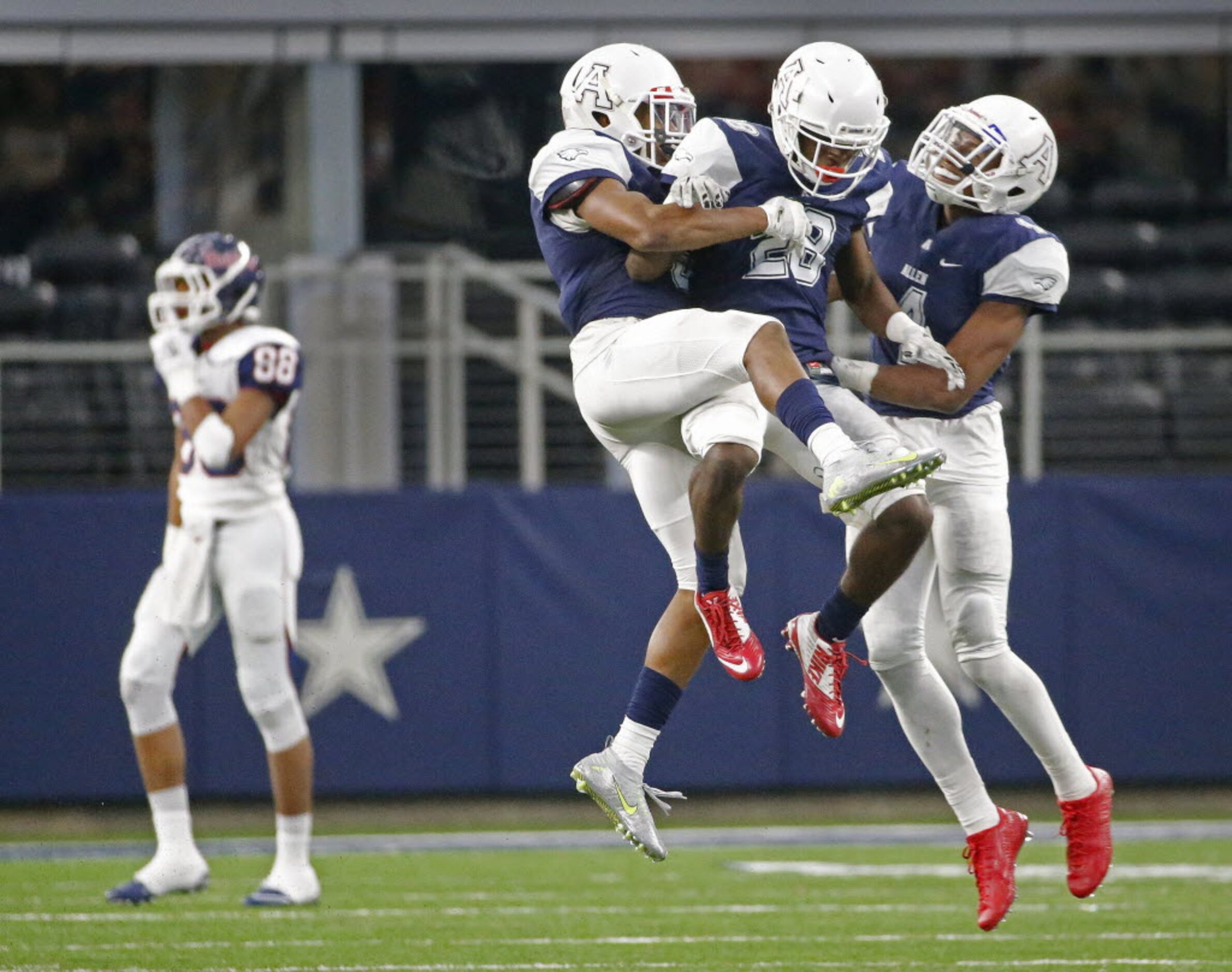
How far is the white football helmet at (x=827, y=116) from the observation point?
4.79 metres

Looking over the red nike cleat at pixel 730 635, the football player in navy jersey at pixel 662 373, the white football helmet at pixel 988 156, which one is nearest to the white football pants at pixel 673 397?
the football player in navy jersey at pixel 662 373

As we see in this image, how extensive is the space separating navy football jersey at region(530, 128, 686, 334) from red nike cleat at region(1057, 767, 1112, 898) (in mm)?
1779

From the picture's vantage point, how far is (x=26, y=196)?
12.1 meters

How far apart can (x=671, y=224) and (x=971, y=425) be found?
1253 millimetres

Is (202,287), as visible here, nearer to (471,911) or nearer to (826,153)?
(471,911)

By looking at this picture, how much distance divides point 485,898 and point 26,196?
6502 mm

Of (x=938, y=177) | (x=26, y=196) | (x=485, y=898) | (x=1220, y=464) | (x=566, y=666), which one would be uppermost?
(x=26, y=196)

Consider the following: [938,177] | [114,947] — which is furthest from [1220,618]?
[114,947]

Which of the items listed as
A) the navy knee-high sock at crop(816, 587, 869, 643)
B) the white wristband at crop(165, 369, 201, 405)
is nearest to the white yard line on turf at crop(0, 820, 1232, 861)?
the white wristband at crop(165, 369, 201, 405)

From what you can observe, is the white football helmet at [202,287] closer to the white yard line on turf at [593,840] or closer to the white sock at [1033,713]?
the white yard line on turf at [593,840]

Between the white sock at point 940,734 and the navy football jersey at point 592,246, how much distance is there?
1218mm

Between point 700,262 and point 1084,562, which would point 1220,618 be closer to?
point 1084,562

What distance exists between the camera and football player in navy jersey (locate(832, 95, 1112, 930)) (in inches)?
208

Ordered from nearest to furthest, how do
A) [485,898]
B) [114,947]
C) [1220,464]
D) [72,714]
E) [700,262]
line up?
[700,262] < [114,947] < [485,898] < [72,714] < [1220,464]
